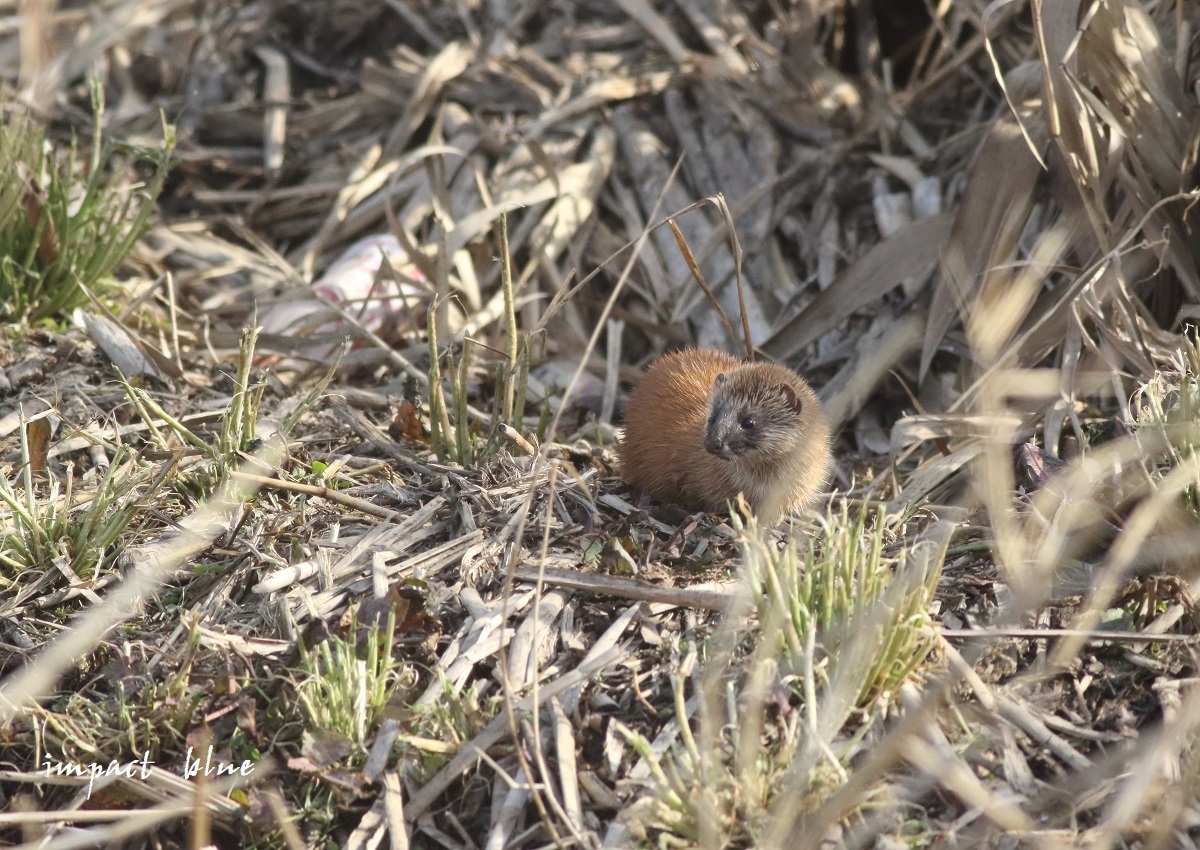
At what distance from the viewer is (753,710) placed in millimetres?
2873

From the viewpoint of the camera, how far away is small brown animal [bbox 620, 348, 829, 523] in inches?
170

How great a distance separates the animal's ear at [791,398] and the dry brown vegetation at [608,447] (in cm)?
45

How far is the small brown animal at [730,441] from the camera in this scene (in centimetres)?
432

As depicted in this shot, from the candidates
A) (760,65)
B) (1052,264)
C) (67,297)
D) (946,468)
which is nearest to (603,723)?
(946,468)

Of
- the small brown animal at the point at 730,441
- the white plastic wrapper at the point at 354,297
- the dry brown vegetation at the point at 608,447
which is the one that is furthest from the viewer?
the white plastic wrapper at the point at 354,297

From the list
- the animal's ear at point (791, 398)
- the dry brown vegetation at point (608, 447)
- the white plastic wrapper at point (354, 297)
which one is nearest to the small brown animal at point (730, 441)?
the animal's ear at point (791, 398)

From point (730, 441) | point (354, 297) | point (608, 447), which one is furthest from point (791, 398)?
point (354, 297)

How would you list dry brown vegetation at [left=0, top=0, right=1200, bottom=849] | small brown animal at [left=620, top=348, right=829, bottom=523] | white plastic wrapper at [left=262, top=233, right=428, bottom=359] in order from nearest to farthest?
1. dry brown vegetation at [left=0, top=0, right=1200, bottom=849]
2. small brown animal at [left=620, top=348, right=829, bottom=523]
3. white plastic wrapper at [left=262, top=233, right=428, bottom=359]

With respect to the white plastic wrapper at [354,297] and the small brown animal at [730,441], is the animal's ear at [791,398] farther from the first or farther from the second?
the white plastic wrapper at [354,297]

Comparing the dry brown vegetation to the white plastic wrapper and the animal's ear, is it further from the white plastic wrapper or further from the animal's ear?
the animal's ear

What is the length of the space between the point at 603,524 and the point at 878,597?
1.16m

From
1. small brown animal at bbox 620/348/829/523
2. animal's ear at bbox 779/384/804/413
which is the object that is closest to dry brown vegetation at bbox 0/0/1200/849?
small brown animal at bbox 620/348/829/523

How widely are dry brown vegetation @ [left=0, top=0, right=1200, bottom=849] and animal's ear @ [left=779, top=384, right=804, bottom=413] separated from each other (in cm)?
45

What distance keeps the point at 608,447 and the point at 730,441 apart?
3.62 feet
